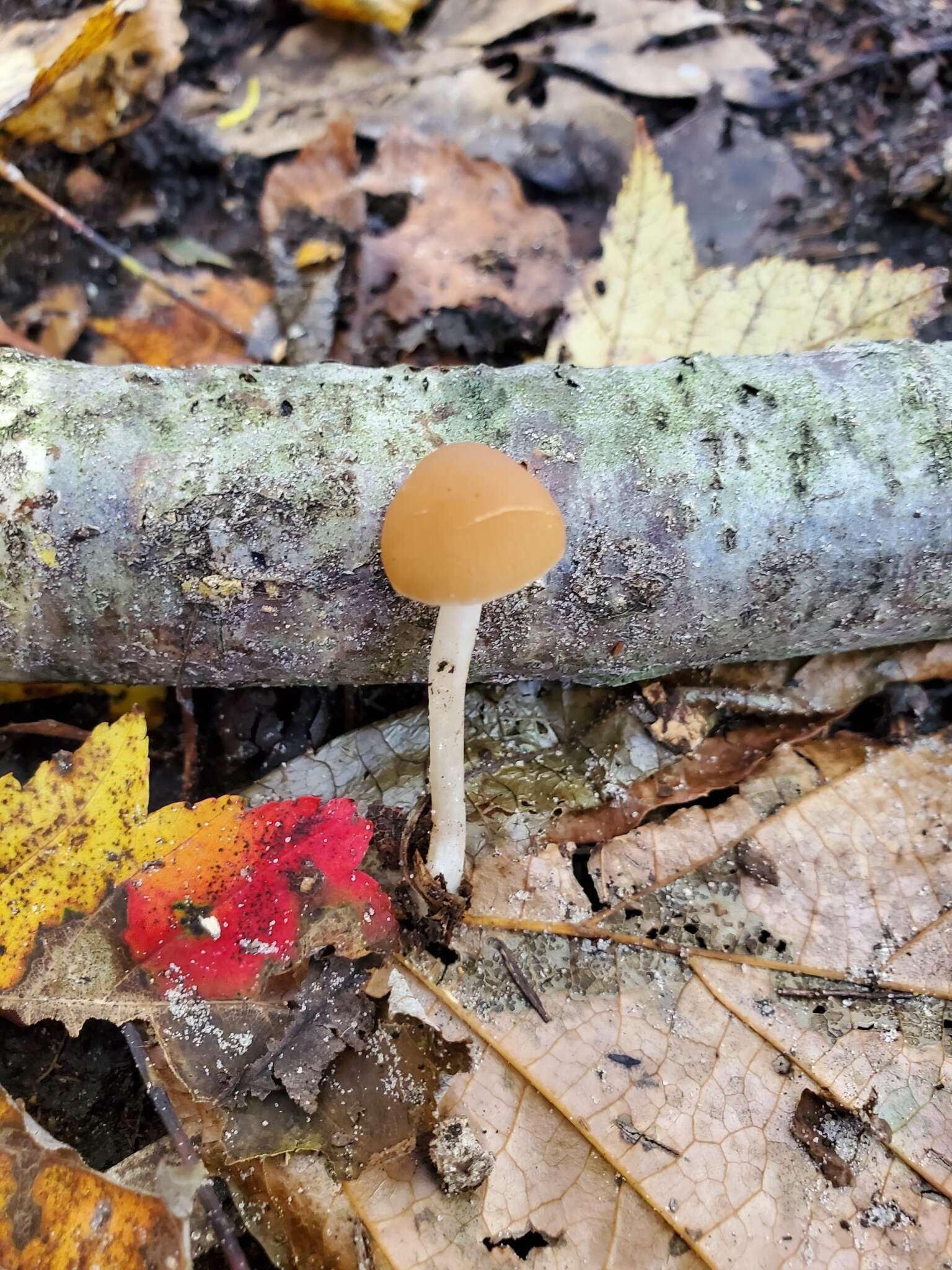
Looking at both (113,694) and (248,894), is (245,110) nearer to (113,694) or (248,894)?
(113,694)

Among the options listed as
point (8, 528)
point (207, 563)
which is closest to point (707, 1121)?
point (207, 563)

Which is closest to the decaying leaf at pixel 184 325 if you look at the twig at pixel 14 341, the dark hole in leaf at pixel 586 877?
the twig at pixel 14 341

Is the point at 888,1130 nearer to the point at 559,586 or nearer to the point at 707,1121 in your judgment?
the point at 707,1121

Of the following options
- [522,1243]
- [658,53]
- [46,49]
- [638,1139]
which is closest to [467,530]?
[638,1139]

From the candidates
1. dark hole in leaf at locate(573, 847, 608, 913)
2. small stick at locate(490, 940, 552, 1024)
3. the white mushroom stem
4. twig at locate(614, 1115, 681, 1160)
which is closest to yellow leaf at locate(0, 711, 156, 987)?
the white mushroom stem

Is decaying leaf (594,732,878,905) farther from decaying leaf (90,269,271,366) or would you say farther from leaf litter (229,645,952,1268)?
decaying leaf (90,269,271,366)

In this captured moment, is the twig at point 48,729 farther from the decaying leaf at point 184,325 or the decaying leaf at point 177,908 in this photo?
the decaying leaf at point 184,325

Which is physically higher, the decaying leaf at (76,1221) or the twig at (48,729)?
the twig at (48,729)
